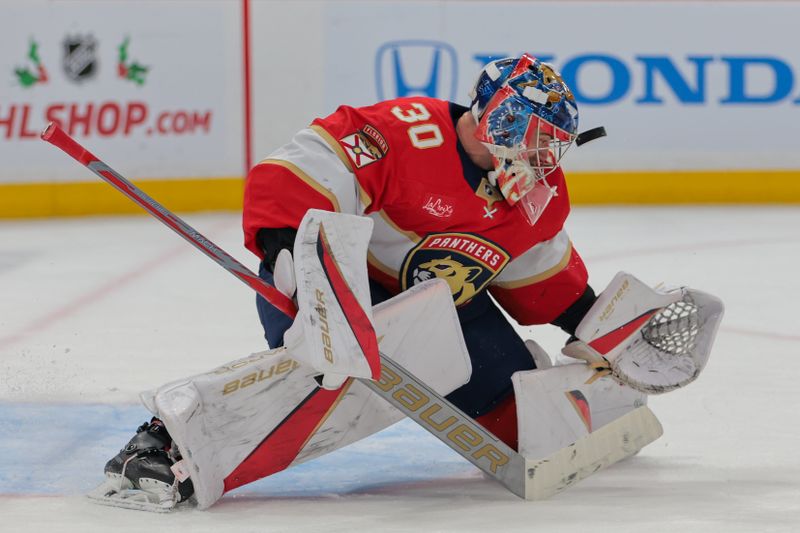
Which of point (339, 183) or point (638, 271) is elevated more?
point (339, 183)

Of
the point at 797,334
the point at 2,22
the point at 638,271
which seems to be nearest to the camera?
the point at 797,334

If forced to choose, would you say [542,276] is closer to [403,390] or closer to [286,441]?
[403,390]

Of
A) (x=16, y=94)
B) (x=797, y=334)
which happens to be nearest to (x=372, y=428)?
(x=797, y=334)

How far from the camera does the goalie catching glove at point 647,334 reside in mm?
2418

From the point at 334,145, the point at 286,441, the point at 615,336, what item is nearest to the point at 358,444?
the point at 286,441

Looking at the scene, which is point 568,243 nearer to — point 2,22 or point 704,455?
point 704,455

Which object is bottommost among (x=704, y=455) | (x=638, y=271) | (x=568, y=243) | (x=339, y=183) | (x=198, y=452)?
(x=638, y=271)

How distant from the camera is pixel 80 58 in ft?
16.8

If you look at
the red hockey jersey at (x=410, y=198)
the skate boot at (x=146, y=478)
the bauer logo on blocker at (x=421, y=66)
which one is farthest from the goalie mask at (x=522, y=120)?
the bauer logo on blocker at (x=421, y=66)

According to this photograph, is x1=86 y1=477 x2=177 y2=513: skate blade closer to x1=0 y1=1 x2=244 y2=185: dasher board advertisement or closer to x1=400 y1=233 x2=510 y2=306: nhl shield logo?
x1=400 y1=233 x2=510 y2=306: nhl shield logo

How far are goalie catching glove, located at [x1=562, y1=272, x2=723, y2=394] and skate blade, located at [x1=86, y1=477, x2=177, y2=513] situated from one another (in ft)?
2.71

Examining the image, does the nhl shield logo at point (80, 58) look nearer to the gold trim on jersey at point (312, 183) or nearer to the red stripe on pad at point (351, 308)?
the gold trim on jersey at point (312, 183)

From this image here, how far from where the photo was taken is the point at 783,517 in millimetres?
2043

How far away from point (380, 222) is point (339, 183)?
0.17m
